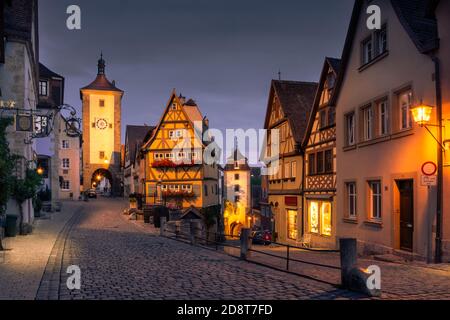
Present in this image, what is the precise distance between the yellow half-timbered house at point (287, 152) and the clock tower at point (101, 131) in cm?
3980

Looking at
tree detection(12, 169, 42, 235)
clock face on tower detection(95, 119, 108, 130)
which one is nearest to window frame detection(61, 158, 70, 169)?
clock face on tower detection(95, 119, 108, 130)

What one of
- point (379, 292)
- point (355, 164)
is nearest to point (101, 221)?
point (355, 164)

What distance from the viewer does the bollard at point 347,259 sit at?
9.21 metres

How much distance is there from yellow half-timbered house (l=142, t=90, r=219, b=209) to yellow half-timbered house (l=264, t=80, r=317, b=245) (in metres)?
14.2

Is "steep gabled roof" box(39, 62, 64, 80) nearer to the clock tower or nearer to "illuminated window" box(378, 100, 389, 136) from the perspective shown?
"illuminated window" box(378, 100, 389, 136)

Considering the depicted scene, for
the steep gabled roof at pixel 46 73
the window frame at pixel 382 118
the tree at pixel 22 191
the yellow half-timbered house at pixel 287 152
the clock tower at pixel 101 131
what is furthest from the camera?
the clock tower at pixel 101 131

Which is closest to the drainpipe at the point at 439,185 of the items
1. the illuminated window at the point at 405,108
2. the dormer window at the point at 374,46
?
the illuminated window at the point at 405,108

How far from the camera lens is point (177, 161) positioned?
44.8 meters

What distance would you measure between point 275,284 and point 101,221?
23.1 metres

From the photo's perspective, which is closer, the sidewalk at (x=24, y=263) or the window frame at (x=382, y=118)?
the sidewalk at (x=24, y=263)

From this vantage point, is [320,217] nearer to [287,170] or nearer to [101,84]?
[287,170]

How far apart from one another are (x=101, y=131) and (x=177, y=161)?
2538 cm

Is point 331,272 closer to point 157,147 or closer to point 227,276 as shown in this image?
point 227,276

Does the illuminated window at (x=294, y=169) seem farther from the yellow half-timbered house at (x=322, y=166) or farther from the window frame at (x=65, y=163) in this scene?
the window frame at (x=65, y=163)
